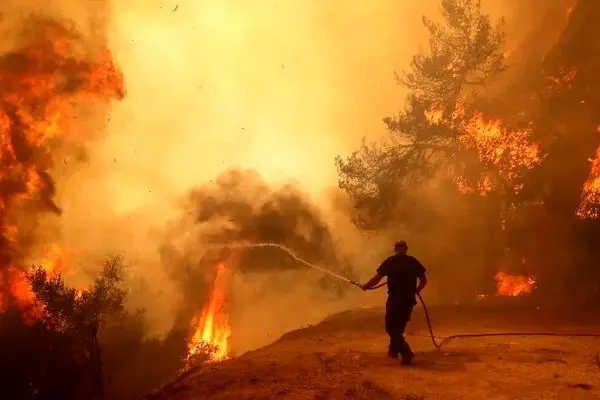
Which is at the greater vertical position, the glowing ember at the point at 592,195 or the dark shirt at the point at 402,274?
the glowing ember at the point at 592,195

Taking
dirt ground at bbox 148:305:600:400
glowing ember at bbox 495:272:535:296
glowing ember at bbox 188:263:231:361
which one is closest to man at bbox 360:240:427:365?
dirt ground at bbox 148:305:600:400

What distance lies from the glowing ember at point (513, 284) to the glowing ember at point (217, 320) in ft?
60.5

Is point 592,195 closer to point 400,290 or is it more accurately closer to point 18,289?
point 400,290

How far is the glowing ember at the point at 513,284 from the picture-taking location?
17.2 metres

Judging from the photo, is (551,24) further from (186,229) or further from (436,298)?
(186,229)

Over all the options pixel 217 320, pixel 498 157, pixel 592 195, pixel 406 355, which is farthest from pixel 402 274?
pixel 217 320

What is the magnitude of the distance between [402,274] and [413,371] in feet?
5.00

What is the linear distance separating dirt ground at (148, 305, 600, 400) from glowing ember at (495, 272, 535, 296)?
678cm

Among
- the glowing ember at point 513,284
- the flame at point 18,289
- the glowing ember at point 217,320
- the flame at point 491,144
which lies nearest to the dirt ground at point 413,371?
the glowing ember at point 513,284

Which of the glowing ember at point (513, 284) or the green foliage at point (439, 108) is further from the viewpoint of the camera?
the green foliage at point (439, 108)

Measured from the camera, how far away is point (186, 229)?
28.9 meters

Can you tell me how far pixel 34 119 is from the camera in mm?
23906

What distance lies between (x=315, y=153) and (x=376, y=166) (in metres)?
10.7

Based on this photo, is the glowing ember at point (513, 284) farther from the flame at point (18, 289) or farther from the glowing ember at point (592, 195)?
the flame at point (18, 289)
